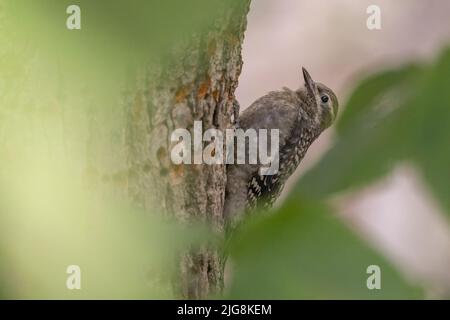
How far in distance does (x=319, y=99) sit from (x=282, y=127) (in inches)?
16.8

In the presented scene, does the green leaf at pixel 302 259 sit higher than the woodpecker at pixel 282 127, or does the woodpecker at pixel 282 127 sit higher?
the woodpecker at pixel 282 127

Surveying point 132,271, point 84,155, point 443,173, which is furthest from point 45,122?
point 443,173

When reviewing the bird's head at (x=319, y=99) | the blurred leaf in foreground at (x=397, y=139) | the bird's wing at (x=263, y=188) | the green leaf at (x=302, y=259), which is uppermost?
the bird's head at (x=319, y=99)

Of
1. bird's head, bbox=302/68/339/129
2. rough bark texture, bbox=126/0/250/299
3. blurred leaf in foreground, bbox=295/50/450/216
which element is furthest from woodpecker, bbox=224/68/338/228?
blurred leaf in foreground, bbox=295/50/450/216

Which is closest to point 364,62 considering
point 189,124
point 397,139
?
point 397,139

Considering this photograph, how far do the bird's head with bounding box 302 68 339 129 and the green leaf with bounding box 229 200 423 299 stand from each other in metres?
3.47

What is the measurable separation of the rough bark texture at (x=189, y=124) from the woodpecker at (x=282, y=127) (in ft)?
1.60

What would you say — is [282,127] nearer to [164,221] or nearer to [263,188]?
[263,188]

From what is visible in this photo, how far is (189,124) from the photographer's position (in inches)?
70.1

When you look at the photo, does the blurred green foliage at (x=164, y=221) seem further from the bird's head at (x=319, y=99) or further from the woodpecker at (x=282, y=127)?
the bird's head at (x=319, y=99)

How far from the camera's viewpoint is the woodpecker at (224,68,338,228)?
301cm

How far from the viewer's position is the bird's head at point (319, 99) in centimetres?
385

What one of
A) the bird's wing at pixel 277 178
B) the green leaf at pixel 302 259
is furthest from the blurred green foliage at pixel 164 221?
the bird's wing at pixel 277 178
